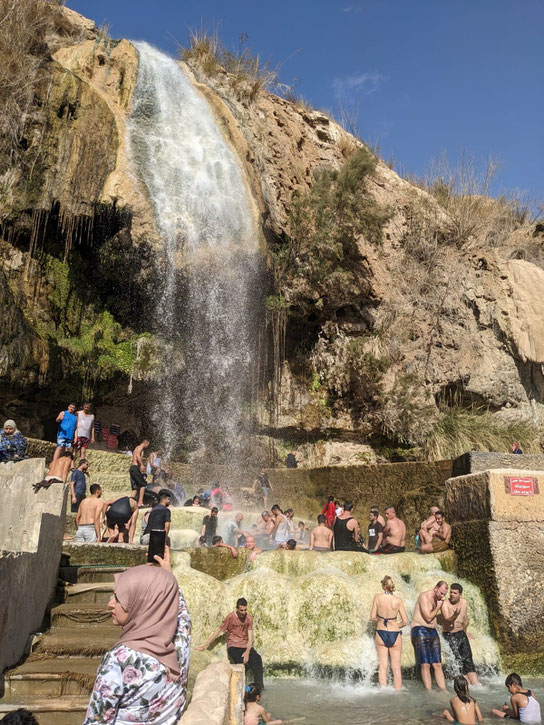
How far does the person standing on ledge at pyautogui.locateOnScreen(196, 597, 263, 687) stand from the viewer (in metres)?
7.33

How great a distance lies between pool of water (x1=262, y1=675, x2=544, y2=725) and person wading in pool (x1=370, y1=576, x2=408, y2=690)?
0.26m

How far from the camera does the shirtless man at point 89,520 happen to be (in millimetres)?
9633

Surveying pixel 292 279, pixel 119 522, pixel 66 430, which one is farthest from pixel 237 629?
pixel 292 279

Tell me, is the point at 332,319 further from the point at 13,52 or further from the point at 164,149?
the point at 13,52

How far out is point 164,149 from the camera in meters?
18.7

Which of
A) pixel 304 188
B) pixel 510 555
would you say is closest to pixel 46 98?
pixel 304 188

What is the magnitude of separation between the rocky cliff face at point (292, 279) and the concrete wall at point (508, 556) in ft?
26.9

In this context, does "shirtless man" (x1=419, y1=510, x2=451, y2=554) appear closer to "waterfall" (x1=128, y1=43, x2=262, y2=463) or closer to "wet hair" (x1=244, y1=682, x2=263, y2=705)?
"wet hair" (x1=244, y1=682, x2=263, y2=705)

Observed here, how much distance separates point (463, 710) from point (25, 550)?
15.3 ft

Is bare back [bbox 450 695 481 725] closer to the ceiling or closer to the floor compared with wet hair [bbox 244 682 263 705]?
closer to the floor

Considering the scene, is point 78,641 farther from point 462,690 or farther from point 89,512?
point 462,690

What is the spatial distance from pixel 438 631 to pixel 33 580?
511cm

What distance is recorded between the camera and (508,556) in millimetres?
9273

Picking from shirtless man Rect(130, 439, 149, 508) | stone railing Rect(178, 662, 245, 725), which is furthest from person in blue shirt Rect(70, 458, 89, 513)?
stone railing Rect(178, 662, 245, 725)
